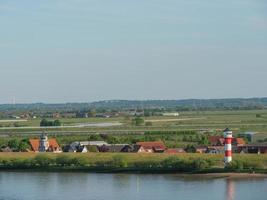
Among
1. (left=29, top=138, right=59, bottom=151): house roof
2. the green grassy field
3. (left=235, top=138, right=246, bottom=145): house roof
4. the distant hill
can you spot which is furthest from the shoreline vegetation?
the distant hill

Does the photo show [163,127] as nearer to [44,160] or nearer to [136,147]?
[136,147]

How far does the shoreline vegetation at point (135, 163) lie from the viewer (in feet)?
79.6

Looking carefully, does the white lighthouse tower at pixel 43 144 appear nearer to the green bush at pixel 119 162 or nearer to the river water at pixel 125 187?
the green bush at pixel 119 162

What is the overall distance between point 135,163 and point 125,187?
197 inches

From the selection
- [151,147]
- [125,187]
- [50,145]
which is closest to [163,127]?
[50,145]

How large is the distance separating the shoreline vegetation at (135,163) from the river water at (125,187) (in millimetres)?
1143

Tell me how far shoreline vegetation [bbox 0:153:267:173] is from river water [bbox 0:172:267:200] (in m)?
1.14

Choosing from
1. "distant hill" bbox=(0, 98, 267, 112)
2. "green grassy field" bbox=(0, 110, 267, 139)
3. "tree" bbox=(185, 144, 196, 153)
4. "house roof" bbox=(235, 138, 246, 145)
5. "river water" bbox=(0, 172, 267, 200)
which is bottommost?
"river water" bbox=(0, 172, 267, 200)

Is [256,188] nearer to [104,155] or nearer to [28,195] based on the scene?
[28,195]

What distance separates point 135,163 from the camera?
25812 millimetres

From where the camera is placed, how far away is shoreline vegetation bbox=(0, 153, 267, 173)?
24.3 meters

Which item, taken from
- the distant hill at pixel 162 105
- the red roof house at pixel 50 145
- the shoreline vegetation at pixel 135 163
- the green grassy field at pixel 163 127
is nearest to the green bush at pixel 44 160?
the shoreline vegetation at pixel 135 163

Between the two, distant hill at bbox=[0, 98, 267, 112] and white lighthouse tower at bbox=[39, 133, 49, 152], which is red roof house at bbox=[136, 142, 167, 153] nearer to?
white lighthouse tower at bbox=[39, 133, 49, 152]

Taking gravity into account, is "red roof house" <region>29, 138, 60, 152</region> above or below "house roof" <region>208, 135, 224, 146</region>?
below
